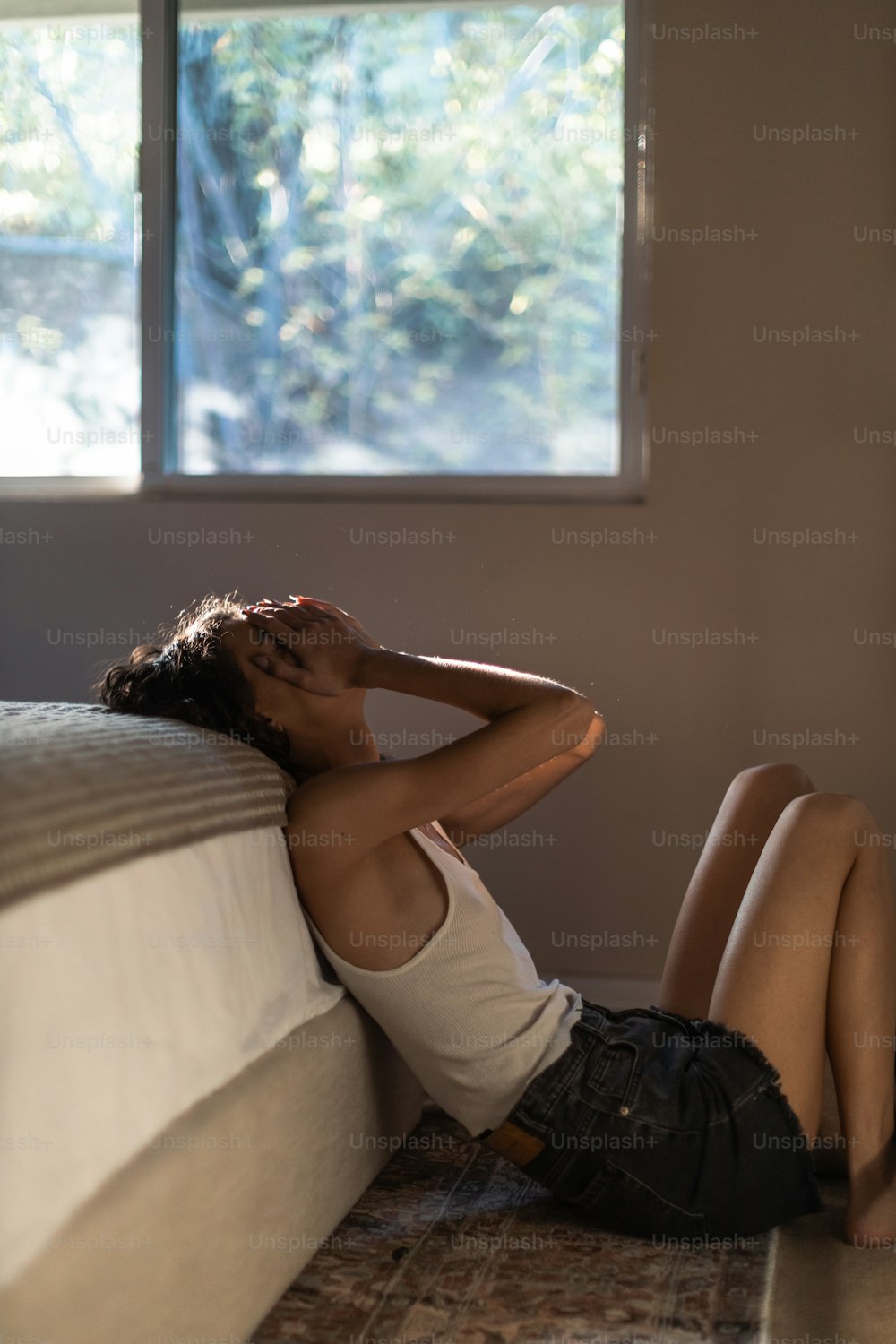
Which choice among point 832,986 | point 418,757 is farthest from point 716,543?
point 418,757

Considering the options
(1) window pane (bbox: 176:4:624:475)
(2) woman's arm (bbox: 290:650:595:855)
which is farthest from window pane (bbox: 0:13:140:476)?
(2) woman's arm (bbox: 290:650:595:855)

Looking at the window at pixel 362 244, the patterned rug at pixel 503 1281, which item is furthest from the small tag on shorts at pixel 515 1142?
the window at pixel 362 244

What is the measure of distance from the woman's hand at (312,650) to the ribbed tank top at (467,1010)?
22 centimetres

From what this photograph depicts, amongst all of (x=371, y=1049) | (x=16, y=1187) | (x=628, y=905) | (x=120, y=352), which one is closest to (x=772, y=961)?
(x=371, y=1049)

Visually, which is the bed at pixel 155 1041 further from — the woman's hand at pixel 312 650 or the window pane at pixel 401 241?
the window pane at pixel 401 241

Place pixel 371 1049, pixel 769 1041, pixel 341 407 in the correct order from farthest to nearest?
1. pixel 341 407
2. pixel 371 1049
3. pixel 769 1041

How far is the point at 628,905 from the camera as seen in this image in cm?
261

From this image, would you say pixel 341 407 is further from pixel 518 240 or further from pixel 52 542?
pixel 52 542

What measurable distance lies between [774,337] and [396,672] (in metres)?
1.48

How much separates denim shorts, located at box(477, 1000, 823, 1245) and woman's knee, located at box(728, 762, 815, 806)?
412 mm

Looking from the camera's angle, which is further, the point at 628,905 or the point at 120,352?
the point at 120,352

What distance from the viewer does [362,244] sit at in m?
2.73

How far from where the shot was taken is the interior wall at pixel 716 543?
2539 millimetres

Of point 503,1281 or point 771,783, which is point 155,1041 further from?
point 771,783
